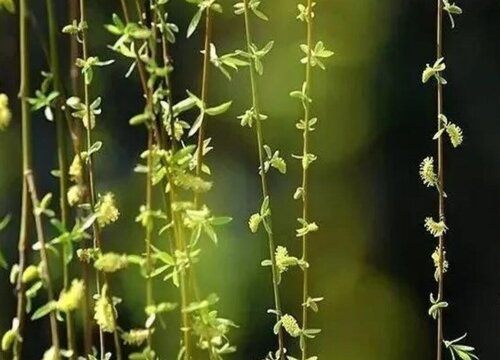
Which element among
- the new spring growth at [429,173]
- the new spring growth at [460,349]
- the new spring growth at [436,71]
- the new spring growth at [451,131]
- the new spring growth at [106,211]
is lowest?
the new spring growth at [460,349]

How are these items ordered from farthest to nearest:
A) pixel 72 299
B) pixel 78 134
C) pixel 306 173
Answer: pixel 306 173 → pixel 78 134 → pixel 72 299

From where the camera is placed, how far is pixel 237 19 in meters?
0.92

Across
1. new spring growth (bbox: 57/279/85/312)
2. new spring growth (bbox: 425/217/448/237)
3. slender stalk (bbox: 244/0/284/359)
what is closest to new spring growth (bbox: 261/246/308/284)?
slender stalk (bbox: 244/0/284/359)

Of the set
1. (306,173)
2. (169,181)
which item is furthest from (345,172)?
(169,181)

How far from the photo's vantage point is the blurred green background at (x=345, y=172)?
0.92 metres

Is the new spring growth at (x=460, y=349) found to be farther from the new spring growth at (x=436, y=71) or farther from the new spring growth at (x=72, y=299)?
the new spring growth at (x=72, y=299)

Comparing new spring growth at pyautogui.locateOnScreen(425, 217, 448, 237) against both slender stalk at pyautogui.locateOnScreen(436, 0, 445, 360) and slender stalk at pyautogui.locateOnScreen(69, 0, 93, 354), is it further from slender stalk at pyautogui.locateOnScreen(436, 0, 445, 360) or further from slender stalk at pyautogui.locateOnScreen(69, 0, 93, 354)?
slender stalk at pyautogui.locateOnScreen(69, 0, 93, 354)

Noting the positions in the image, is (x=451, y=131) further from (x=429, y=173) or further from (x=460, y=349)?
(x=460, y=349)

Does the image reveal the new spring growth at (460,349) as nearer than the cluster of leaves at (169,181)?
No

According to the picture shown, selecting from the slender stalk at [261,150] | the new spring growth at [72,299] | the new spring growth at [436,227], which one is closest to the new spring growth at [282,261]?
the slender stalk at [261,150]

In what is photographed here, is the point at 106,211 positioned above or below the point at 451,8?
below

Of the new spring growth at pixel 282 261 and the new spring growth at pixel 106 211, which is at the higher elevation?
the new spring growth at pixel 106 211

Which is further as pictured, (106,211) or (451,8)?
(451,8)

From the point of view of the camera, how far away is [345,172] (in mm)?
953
